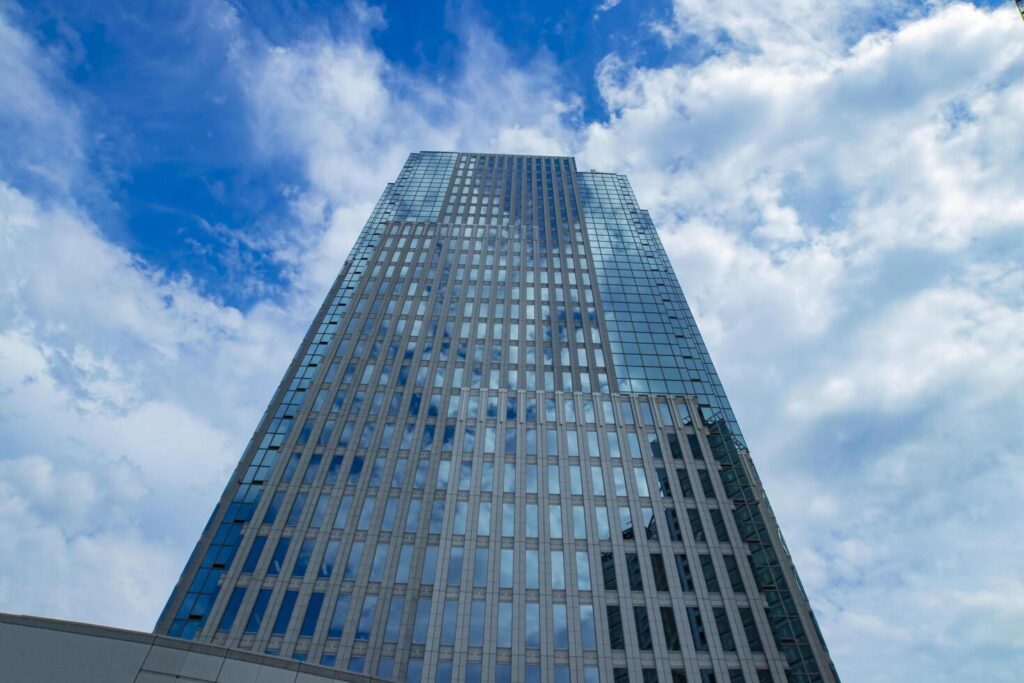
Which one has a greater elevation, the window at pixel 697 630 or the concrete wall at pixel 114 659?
the window at pixel 697 630

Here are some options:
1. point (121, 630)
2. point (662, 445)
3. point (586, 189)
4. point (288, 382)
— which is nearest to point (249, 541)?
point (288, 382)

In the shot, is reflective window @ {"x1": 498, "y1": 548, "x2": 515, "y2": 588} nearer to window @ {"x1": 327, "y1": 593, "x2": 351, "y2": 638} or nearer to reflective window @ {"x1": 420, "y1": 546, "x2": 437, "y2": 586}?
reflective window @ {"x1": 420, "y1": 546, "x2": 437, "y2": 586}

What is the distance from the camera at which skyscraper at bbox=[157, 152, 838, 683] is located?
43.2m

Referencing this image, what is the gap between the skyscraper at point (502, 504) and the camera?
43.2m

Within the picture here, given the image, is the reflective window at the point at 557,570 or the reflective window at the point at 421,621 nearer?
the reflective window at the point at 421,621

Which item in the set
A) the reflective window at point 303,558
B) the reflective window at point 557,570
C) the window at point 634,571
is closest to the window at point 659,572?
the window at point 634,571

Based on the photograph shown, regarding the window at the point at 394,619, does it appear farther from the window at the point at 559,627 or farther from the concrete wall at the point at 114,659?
the concrete wall at the point at 114,659

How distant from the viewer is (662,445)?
5700cm

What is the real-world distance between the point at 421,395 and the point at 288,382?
15.0 meters

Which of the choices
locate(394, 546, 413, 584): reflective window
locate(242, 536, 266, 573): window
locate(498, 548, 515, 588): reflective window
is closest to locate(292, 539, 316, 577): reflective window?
Answer: locate(242, 536, 266, 573): window

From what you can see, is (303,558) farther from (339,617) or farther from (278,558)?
(339,617)

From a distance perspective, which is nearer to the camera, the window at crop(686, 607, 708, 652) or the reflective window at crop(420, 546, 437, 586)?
the window at crop(686, 607, 708, 652)

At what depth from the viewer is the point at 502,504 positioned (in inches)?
1997

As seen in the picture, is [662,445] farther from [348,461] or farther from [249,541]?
[249,541]
